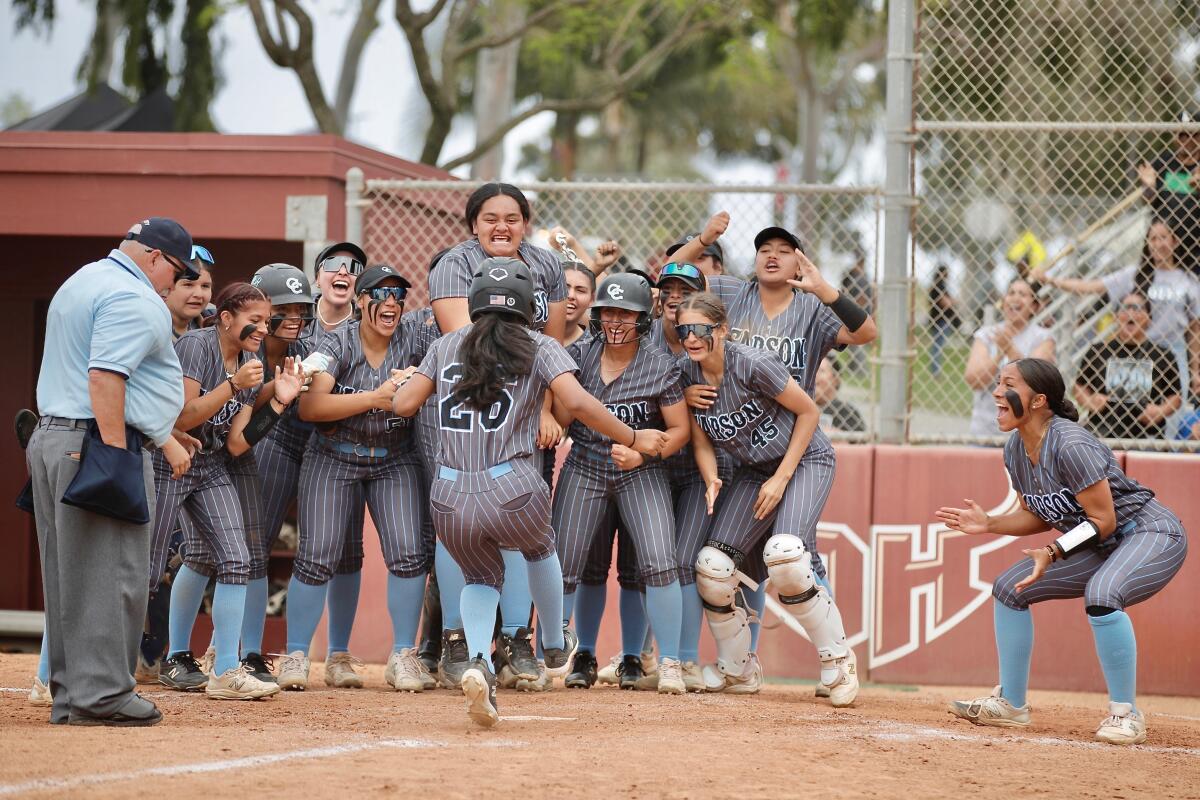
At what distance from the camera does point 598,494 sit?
5.95 meters

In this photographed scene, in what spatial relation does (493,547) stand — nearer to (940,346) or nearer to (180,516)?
(180,516)

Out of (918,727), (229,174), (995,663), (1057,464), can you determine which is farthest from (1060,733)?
(229,174)

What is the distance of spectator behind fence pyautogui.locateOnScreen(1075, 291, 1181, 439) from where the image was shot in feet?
24.1

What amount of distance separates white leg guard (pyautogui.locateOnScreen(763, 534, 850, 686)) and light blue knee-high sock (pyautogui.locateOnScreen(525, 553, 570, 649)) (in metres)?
0.90

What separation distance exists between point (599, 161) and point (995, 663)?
127ft

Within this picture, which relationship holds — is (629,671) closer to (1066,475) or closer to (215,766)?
(1066,475)

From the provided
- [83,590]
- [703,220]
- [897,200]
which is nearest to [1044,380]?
[897,200]

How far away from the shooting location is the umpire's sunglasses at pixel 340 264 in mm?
6309

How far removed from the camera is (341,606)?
6.28 metres

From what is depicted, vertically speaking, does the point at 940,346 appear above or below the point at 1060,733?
above

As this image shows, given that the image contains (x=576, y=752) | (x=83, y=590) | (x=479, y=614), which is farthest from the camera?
(x=479, y=614)

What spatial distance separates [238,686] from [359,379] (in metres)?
1.37

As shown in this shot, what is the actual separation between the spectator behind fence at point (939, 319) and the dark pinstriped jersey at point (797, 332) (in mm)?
2045

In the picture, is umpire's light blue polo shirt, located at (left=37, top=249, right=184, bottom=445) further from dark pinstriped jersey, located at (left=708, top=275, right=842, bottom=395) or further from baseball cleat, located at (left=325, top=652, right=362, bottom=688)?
dark pinstriped jersey, located at (left=708, top=275, right=842, bottom=395)
